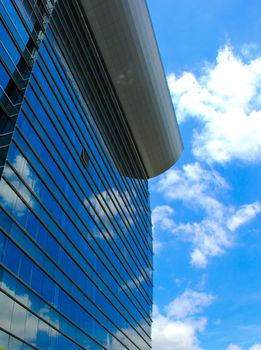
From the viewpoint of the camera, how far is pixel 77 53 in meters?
43.6

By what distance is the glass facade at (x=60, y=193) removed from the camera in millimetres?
24734

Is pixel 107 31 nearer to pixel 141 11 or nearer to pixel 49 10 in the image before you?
pixel 141 11

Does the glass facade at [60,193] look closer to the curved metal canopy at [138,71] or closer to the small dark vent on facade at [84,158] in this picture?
the small dark vent on facade at [84,158]

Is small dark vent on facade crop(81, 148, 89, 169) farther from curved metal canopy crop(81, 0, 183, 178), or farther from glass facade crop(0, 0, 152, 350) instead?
curved metal canopy crop(81, 0, 183, 178)

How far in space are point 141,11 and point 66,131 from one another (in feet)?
91.9

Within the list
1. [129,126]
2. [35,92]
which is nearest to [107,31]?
[129,126]

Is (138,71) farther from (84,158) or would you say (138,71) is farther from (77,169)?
(77,169)

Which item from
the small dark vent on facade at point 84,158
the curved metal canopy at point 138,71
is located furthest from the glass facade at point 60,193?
the curved metal canopy at point 138,71

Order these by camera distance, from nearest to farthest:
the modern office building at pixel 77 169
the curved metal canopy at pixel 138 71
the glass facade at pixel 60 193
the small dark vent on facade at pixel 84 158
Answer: the glass facade at pixel 60 193
the modern office building at pixel 77 169
the small dark vent on facade at pixel 84 158
the curved metal canopy at pixel 138 71

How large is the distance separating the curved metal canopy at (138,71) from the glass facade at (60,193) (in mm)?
2660

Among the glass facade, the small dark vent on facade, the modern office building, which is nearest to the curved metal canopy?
the modern office building

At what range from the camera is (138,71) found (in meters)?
57.7

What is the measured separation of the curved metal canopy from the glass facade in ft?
8.73

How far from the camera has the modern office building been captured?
83.4ft
